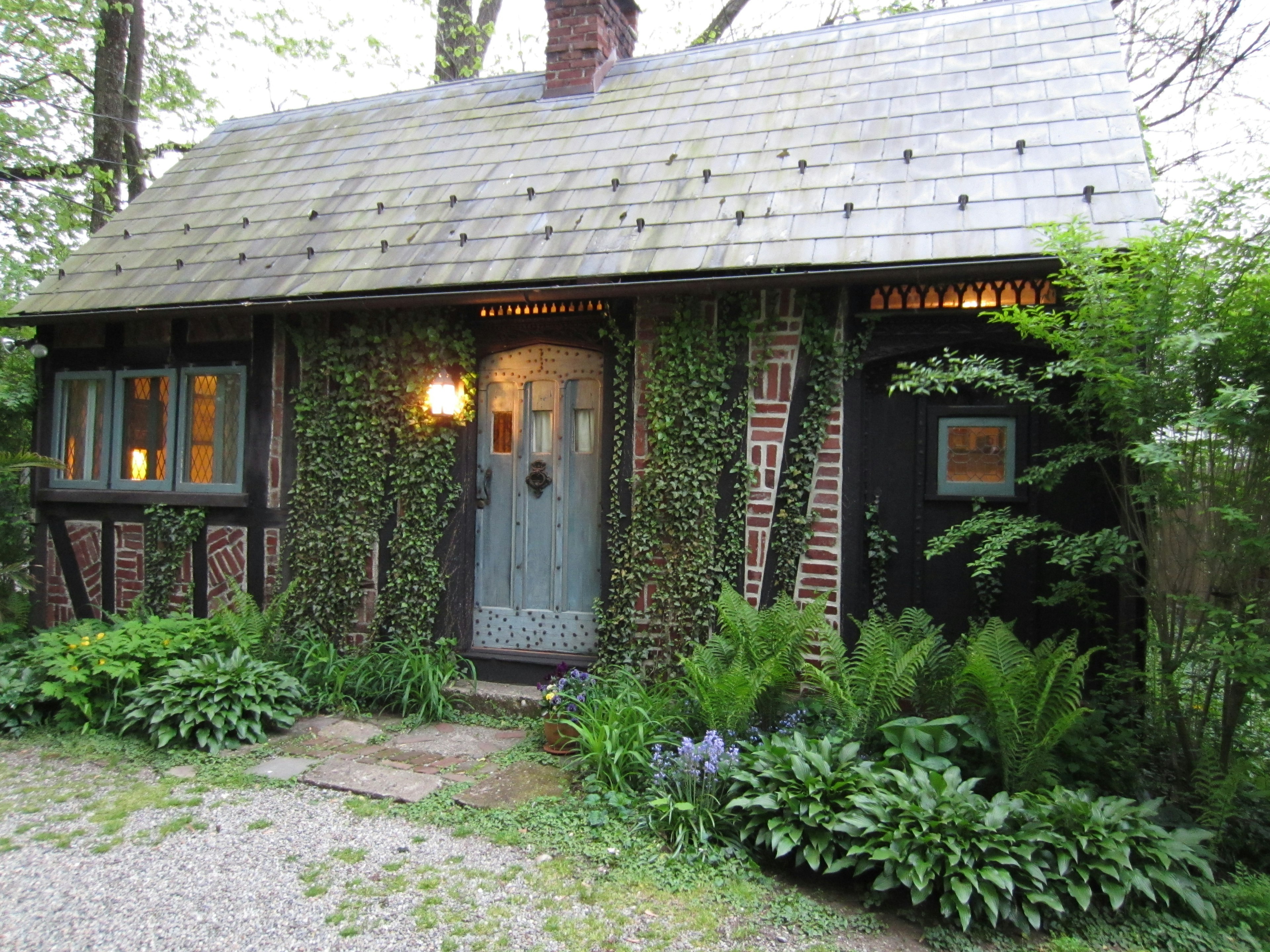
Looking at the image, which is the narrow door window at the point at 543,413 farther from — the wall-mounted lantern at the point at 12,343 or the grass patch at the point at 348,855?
the wall-mounted lantern at the point at 12,343

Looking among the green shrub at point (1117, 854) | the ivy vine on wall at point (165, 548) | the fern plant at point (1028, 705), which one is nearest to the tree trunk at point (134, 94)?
the ivy vine on wall at point (165, 548)

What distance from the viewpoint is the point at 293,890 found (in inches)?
129

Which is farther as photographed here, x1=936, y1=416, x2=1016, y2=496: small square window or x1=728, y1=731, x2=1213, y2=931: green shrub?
x1=936, y1=416, x2=1016, y2=496: small square window

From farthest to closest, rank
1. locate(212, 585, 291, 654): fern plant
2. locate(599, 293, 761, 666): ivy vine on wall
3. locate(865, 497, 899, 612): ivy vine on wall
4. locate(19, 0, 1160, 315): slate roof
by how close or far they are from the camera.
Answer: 1. locate(212, 585, 291, 654): fern plant
2. locate(599, 293, 761, 666): ivy vine on wall
3. locate(19, 0, 1160, 315): slate roof
4. locate(865, 497, 899, 612): ivy vine on wall

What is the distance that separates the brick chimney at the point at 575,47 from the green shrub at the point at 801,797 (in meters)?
6.16

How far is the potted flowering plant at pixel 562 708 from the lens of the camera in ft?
15.6

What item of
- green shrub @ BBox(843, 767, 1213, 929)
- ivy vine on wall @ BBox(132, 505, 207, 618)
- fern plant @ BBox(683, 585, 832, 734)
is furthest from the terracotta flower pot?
ivy vine on wall @ BBox(132, 505, 207, 618)

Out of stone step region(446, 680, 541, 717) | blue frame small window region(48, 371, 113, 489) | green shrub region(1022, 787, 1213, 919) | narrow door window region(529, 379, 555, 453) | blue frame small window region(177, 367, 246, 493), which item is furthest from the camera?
blue frame small window region(48, 371, 113, 489)

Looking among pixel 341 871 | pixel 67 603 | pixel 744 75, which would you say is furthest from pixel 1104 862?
pixel 67 603

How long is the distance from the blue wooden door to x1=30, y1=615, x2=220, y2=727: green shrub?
191cm

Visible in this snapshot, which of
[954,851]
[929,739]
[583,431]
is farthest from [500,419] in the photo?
[954,851]

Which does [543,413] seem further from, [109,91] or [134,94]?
[134,94]

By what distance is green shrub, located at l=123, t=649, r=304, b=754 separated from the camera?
192 inches

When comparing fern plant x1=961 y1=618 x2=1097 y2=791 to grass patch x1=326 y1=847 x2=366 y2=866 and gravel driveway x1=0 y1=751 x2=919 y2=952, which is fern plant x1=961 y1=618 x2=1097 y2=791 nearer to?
gravel driveway x1=0 y1=751 x2=919 y2=952
